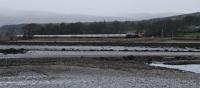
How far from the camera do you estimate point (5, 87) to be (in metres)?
25.2

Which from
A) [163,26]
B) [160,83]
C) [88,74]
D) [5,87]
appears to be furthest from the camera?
[163,26]

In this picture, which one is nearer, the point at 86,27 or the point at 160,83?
the point at 160,83

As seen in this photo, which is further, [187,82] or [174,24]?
[174,24]

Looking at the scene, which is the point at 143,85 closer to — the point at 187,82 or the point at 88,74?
the point at 187,82

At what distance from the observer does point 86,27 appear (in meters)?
189

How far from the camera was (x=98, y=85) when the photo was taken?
2625cm

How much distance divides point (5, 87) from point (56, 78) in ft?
18.9

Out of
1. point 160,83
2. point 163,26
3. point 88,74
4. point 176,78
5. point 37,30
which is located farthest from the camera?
point 37,30

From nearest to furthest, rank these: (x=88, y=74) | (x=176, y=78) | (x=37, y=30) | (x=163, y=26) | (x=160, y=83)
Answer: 1. (x=160, y=83)
2. (x=176, y=78)
3. (x=88, y=74)
4. (x=163, y=26)
5. (x=37, y=30)

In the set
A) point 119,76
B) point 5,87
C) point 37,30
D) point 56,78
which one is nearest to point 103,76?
point 119,76

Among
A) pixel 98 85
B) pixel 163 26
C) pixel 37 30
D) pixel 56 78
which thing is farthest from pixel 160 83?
pixel 37 30

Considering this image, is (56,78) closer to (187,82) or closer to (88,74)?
(88,74)

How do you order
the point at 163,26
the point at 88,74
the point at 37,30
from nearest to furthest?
the point at 88,74 < the point at 163,26 < the point at 37,30

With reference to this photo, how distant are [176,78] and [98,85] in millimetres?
6762
